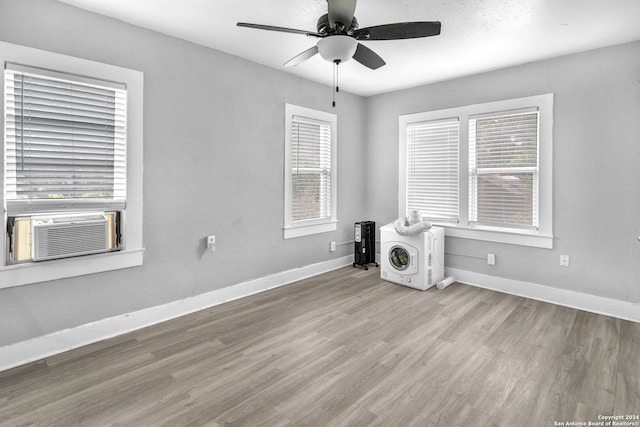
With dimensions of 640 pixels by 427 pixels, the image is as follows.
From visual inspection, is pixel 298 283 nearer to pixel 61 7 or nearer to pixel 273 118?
pixel 273 118

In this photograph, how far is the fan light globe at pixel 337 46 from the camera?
2156 mm

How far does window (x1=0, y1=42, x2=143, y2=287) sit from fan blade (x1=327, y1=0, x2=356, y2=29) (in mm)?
1827

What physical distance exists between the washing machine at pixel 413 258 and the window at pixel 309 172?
0.93 metres

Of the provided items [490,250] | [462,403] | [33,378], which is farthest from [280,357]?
[490,250]

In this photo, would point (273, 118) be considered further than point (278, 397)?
Yes

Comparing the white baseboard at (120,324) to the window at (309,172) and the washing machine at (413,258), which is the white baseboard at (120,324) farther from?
the washing machine at (413,258)

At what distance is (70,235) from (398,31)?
2773 millimetres

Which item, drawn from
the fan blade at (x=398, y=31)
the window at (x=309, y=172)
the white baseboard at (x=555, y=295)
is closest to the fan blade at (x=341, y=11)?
Answer: the fan blade at (x=398, y=31)

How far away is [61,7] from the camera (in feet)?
8.04

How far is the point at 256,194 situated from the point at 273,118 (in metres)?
0.93

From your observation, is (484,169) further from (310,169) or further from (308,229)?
(308,229)

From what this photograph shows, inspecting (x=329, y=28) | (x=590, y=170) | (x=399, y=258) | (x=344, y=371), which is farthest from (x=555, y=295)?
(x=329, y=28)

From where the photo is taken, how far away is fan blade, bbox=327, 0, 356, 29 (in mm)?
1920

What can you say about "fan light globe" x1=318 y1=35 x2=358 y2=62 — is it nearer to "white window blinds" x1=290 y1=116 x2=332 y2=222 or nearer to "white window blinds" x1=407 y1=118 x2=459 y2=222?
"white window blinds" x1=290 y1=116 x2=332 y2=222
